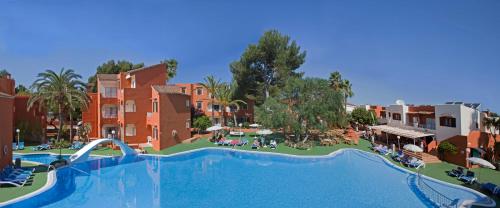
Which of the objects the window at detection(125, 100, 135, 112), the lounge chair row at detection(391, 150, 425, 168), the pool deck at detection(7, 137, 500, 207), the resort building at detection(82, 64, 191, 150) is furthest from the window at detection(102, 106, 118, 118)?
the lounge chair row at detection(391, 150, 425, 168)

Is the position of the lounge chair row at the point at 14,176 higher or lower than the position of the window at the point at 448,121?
lower

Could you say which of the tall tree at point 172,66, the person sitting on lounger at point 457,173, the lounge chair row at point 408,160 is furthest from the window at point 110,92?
the person sitting on lounger at point 457,173

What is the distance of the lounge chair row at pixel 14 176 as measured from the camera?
54.6ft

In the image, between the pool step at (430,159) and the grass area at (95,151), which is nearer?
the pool step at (430,159)

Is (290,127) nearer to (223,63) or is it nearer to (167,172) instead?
(167,172)

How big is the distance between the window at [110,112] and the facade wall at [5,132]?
1572 centimetres

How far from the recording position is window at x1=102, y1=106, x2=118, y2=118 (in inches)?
1439

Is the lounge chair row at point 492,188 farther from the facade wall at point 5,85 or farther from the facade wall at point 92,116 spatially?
the facade wall at point 92,116

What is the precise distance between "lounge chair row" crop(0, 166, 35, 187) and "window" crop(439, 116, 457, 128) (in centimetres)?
3242

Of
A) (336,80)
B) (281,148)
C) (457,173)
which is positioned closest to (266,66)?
(336,80)

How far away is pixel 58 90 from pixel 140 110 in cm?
849

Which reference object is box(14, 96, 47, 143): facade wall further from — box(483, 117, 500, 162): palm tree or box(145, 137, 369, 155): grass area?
box(483, 117, 500, 162): palm tree

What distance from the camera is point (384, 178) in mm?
20312

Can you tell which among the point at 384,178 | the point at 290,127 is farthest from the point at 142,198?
the point at 290,127
